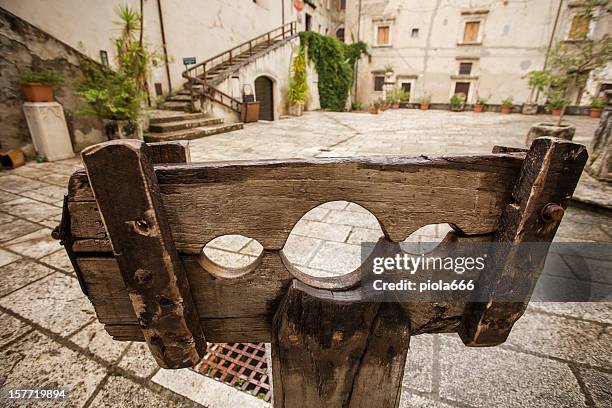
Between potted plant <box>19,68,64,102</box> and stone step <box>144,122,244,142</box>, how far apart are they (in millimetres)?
1802

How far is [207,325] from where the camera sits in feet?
2.77

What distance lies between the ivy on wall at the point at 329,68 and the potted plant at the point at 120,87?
10093 mm

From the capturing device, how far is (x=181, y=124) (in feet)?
24.8

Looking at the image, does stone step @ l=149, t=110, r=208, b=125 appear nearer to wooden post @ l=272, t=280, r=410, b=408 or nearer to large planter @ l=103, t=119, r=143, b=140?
large planter @ l=103, t=119, r=143, b=140

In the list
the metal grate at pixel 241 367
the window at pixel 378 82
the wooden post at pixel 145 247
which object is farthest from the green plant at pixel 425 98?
the wooden post at pixel 145 247

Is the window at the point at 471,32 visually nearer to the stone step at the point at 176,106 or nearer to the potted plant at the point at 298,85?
the potted plant at the point at 298,85

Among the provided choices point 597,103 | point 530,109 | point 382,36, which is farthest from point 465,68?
point 597,103

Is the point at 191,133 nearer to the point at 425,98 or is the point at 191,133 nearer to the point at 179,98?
the point at 179,98

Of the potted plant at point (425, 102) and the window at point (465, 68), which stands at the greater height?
the window at point (465, 68)

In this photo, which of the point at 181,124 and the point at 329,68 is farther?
the point at 329,68

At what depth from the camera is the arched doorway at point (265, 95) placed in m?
13.0

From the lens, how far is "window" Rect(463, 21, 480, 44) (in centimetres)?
1792

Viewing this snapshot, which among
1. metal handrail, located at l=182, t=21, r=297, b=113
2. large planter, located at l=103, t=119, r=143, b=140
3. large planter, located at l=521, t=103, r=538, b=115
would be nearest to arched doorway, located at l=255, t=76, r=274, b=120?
metal handrail, located at l=182, t=21, r=297, b=113

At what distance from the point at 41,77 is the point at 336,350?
7058mm
